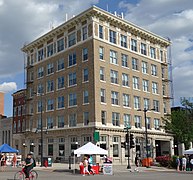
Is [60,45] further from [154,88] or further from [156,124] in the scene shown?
[156,124]

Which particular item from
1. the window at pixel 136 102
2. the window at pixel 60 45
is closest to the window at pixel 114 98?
the window at pixel 136 102

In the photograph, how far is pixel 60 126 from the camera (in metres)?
56.2

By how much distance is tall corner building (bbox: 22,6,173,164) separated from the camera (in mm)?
51438

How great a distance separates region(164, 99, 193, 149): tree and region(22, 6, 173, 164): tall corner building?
15.0ft

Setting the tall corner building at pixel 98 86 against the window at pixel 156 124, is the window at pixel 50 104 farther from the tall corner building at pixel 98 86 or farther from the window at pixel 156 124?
the window at pixel 156 124

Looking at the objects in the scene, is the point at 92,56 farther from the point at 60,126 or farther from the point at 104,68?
the point at 60,126

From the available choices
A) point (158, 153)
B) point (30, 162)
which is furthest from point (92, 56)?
point (30, 162)

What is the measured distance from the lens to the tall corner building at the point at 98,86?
51.4 meters

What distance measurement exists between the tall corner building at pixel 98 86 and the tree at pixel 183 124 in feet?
15.0

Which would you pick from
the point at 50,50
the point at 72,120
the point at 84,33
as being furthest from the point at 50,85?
the point at 84,33

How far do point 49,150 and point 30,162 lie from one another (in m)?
39.1

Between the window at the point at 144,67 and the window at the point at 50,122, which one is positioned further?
the window at the point at 144,67

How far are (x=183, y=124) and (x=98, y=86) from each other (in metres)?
14.6

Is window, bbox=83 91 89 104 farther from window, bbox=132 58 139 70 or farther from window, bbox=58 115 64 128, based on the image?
window, bbox=132 58 139 70
